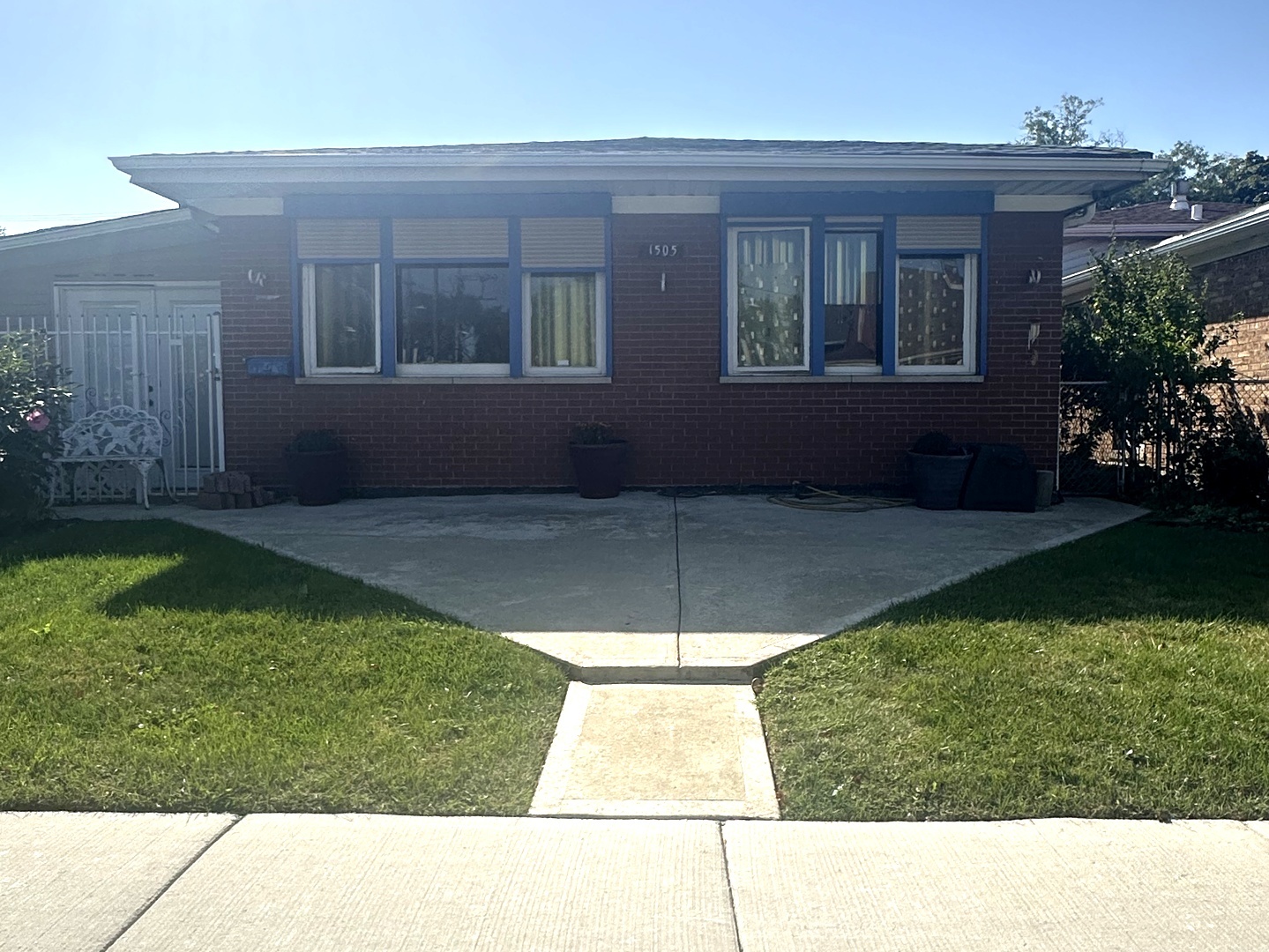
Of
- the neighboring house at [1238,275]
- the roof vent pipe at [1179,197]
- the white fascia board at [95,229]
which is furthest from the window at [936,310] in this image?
the roof vent pipe at [1179,197]

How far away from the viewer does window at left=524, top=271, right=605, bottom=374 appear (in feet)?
37.0

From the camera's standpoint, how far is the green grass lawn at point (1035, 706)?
407 cm

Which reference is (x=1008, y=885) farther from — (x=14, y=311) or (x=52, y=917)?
(x=14, y=311)

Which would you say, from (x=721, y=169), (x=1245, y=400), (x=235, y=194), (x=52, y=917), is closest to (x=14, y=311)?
(x=235, y=194)

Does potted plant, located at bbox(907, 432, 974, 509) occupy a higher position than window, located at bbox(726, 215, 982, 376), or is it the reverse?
window, located at bbox(726, 215, 982, 376)

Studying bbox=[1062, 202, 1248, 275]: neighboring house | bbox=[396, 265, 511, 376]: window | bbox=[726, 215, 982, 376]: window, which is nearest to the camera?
bbox=[726, 215, 982, 376]: window

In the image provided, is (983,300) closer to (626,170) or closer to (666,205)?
(666,205)

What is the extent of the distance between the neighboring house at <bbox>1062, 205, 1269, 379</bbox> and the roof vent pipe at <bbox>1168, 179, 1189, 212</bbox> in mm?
13517

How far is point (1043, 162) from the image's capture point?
33.2 feet

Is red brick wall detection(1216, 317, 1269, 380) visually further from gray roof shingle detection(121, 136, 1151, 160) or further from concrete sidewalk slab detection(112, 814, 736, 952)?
concrete sidewalk slab detection(112, 814, 736, 952)

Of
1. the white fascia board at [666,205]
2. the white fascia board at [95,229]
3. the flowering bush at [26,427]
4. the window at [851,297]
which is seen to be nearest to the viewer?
the flowering bush at [26,427]

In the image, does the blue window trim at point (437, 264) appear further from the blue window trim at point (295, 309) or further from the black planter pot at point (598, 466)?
the black planter pot at point (598, 466)

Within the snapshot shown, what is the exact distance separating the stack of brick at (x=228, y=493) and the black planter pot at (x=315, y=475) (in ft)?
1.37

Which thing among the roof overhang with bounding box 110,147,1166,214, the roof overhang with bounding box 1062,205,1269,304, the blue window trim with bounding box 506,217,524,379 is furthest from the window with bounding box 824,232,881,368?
the blue window trim with bounding box 506,217,524,379
